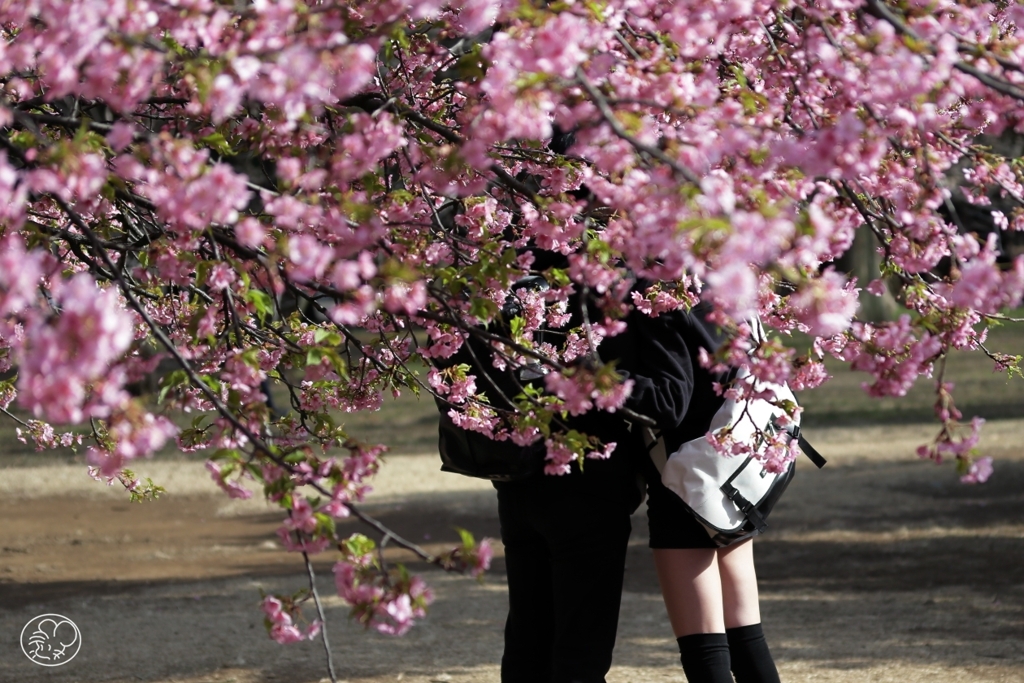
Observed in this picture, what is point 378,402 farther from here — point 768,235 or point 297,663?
point 297,663

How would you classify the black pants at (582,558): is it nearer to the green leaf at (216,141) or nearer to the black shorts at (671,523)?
the black shorts at (671,523)

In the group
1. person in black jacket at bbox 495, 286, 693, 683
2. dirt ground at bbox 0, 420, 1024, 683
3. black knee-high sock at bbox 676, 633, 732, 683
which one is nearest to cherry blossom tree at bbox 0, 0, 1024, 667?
person in black jacket at bbox 495, 286, 693, 683

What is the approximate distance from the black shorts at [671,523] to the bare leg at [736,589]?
0.16 metres

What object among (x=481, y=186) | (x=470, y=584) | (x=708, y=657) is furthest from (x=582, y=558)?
(x=470, y=584)

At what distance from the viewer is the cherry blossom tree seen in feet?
6.34

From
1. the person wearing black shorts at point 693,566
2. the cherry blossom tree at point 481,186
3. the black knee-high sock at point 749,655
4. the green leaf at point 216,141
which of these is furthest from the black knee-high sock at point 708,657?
the green leaf at point 216,141

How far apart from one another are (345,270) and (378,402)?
1621mm

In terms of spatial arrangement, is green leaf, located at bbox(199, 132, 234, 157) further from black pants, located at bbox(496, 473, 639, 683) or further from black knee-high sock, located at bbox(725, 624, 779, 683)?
black knee-high sock, located at bbox(725, 624, 779, 683)

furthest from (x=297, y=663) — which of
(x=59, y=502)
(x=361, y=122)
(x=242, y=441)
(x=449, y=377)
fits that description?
(x=59, y=502)

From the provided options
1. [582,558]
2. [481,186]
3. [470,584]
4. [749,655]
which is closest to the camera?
[481,186]

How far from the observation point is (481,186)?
278 cm

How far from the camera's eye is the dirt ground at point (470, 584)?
5.72 metres

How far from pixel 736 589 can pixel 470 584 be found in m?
4.29

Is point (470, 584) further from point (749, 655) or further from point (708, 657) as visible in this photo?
point (708, 657)
